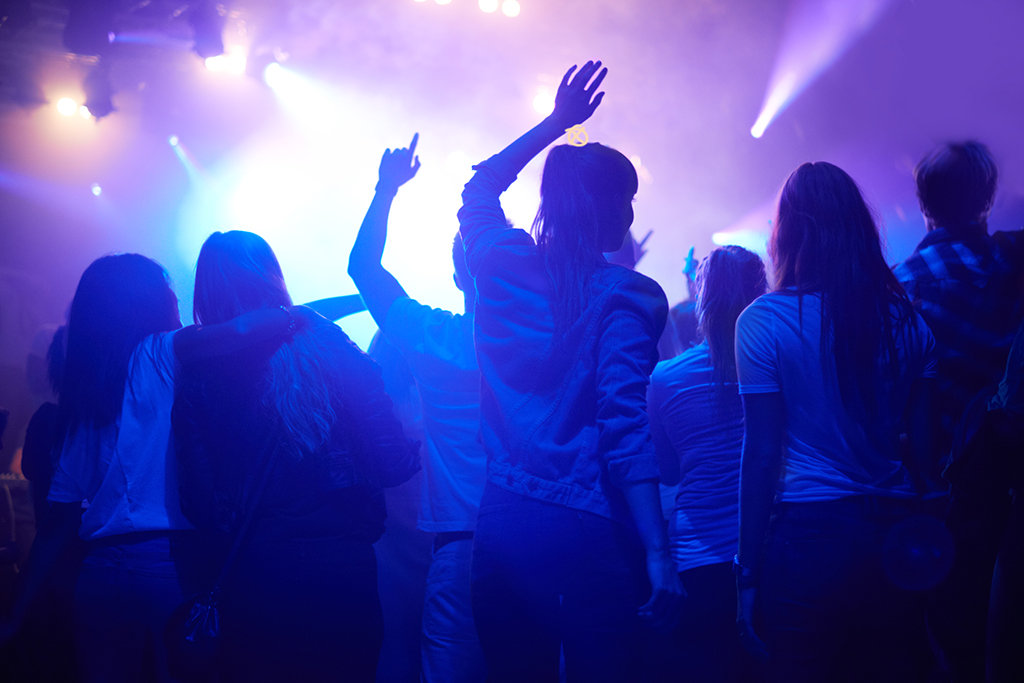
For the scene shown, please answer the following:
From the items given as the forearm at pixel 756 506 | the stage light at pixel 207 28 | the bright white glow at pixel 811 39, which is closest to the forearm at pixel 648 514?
the forearm at pixel 756 506

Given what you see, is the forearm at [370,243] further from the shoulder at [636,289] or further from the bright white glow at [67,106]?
the bright white glow at [67,106]

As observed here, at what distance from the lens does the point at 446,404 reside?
1.62 metres

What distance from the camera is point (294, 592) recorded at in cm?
131

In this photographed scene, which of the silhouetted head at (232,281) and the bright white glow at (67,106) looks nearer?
the silhouetted head at (232,281)

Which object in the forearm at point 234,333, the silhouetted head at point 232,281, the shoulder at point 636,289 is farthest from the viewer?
the silhouetted head at point 232,281

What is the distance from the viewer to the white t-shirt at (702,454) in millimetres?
1591

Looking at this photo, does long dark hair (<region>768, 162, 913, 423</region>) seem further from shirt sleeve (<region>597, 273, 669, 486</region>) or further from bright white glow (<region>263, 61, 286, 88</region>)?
bright white glow (<region>263, 61, 286, 88</region>)

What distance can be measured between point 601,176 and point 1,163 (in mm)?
9262

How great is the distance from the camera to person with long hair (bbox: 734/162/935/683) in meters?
1.08

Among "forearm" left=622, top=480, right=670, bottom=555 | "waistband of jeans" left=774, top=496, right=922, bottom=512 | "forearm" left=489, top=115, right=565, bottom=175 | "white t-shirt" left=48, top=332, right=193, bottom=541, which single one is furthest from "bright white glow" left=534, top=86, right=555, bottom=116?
"forearm" left=622, top=480, right=670, bottom=555

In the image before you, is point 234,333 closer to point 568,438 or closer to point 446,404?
point 446,404

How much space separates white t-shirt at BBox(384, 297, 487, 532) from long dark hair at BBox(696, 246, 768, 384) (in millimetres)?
670

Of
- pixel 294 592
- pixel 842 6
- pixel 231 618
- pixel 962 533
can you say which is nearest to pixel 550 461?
pixel 294 592

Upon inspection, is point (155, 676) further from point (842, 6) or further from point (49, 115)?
point (49, 115)
